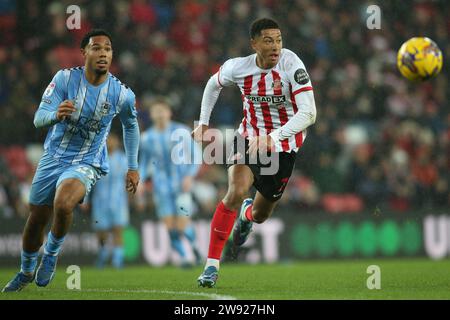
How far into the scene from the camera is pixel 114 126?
45.7 feet

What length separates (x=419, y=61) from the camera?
27.1ft

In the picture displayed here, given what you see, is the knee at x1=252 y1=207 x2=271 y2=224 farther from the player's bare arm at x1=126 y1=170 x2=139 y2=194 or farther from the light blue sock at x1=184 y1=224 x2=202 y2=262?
the light blue sock at x1=184 y1=224 x2=202 y2=262

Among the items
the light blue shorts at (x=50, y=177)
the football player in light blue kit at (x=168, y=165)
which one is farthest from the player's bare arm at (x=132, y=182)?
the football player in light blue kit at (x=168, y=165)

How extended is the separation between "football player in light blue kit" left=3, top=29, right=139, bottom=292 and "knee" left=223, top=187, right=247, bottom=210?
1.14m

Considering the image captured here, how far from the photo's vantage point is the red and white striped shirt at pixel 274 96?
742 centimetres

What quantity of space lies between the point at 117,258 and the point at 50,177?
5729 mm

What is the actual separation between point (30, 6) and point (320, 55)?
5.16 meters

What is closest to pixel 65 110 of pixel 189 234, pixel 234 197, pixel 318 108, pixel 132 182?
pixel 132 182

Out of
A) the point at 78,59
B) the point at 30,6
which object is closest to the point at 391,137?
the point at 78,59

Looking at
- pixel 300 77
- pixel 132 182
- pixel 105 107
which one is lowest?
pixel 132 182

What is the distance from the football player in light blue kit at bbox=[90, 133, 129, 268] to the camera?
42.4ft

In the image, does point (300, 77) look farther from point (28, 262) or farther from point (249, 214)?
point (28, 262)

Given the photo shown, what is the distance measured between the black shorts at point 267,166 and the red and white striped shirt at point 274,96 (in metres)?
0.11

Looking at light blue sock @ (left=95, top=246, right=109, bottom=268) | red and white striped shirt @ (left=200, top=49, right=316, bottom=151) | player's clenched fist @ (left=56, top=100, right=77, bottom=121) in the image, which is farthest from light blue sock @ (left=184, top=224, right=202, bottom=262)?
player's clenched fist @ (left=56, top=100, right=77, bottom=121)
